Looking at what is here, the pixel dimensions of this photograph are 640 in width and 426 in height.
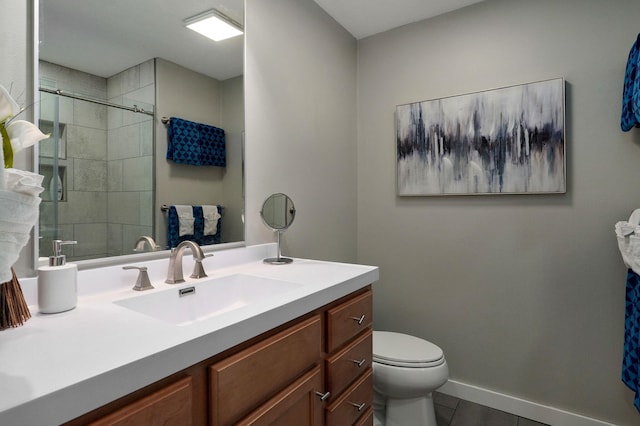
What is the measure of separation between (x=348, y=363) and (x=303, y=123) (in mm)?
1305

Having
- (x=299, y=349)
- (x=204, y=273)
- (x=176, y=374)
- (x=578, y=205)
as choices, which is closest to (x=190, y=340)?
(x=176, y=374)

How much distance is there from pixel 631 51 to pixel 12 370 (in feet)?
7.85

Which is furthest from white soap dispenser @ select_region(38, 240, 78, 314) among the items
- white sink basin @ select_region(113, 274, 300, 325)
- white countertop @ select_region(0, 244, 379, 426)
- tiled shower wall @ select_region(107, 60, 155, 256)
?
tiled shower wall @ select_region(107, 60, 155, 256)

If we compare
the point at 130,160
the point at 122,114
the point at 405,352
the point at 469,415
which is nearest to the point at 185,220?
the point at 130,160

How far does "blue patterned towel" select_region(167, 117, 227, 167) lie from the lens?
4.41ft

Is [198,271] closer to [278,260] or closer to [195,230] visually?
[195,230]

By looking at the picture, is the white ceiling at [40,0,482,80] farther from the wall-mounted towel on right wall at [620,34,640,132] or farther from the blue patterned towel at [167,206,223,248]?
the wall-mounted towel on right wall at [620,34,640,132]

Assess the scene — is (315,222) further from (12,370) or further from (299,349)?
(12,370)

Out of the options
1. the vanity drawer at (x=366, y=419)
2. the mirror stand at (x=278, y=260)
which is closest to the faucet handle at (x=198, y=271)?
the mirror stand at (x=278, y=260)

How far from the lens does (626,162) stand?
1.68m

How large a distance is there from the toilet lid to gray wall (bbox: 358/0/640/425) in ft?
1.36

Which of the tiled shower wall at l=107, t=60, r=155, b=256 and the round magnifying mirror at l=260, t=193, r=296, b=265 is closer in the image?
the tiled shower wall at l=107, t=60, r=155, b=256

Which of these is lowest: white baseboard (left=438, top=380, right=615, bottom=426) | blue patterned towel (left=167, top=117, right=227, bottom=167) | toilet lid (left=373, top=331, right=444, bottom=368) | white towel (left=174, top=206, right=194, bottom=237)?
white baseboard (left=438, top=380, right=615, bottom=426)

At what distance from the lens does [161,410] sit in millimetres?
631
